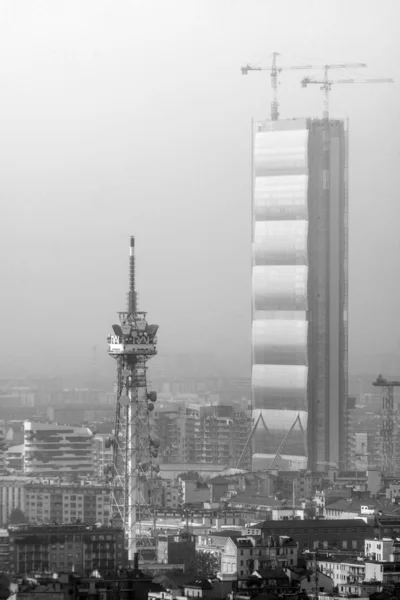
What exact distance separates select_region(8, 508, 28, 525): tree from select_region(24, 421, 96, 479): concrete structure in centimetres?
1925

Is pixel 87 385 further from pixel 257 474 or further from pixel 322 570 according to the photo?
pixel 322 570

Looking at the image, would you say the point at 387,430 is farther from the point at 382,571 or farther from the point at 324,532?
the point at 382,571

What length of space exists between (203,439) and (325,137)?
1737 centimetres

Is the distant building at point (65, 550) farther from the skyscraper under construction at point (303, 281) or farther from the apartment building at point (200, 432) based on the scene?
the apartment building at point (200, 432)

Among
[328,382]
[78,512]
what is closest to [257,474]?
[328,382]

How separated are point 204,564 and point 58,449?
44.1 m

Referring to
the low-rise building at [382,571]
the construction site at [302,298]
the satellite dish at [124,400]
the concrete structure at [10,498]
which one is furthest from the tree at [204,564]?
the construction site at [302,298]

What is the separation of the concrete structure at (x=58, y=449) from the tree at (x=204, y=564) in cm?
4036

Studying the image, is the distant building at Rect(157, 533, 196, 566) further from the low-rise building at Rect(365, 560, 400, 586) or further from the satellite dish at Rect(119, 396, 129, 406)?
the low-rise building at Rect(365, 560, 400, 586)

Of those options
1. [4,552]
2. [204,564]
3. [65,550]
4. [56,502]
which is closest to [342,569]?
[204,564]

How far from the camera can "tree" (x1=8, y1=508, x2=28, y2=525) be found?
7621 centimetres

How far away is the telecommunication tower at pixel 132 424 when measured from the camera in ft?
224

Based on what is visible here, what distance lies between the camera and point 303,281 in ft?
312

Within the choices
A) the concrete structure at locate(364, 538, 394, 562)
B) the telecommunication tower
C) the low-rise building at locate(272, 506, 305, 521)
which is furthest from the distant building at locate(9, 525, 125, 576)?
the low-rise building at locate(272, 506, 305, 521)
